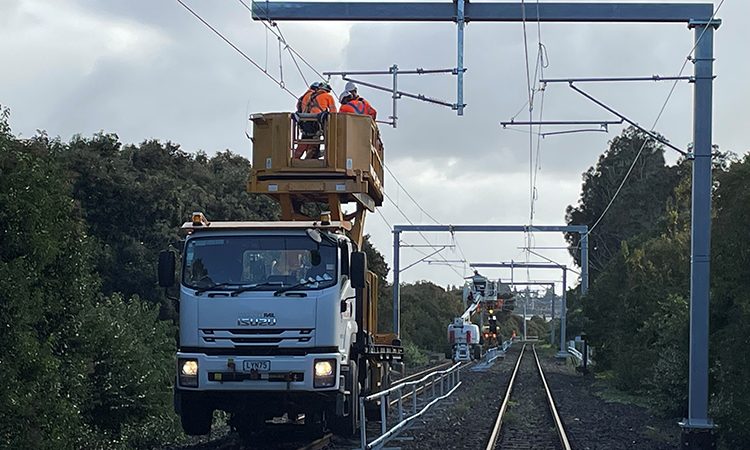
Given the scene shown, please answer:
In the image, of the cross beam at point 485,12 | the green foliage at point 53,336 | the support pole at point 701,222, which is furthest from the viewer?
the support pole at point 701,222

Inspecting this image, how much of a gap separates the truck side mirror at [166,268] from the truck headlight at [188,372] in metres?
1.07

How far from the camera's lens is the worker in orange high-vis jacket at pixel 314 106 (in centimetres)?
1788

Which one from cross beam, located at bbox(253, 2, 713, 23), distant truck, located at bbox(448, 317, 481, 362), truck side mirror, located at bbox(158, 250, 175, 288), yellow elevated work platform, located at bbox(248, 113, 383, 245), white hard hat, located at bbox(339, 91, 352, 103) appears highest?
cross beam, located at bbox(253, 2, 713, 23)

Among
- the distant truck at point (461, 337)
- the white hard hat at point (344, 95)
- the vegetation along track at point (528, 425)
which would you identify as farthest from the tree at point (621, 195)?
the white hard hat at point (344, 95)

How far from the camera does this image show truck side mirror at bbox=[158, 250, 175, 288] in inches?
586

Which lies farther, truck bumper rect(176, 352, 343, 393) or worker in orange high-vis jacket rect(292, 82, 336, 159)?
worker in orange high-vis jacket rect(292, 82, 336, 159)

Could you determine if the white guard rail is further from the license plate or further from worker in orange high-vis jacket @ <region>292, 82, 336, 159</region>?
worker in orange high-vis jacket @ <region>292, 82, 336, 159</region>

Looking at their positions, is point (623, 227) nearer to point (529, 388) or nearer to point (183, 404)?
point (529, 388)

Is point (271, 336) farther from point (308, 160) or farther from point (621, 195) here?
point (621, 195)

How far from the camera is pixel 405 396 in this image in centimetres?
2531

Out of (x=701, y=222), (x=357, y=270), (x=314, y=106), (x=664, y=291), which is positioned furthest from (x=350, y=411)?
(x=664, y=291)

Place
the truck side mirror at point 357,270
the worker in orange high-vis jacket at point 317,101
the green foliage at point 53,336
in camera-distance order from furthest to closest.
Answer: the worker in orange high-vis jacket at point 317,101 < the truck side mirror at point 357,270 < the green foliage at point 53,336

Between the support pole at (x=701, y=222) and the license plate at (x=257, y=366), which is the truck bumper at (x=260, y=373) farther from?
the support pole at (x=701, y=222)

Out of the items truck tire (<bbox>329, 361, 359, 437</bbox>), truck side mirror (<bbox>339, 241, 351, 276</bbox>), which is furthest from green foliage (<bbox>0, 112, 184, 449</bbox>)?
truck side mirror (<bbox>339, 241, 351, 276</bbox>)
